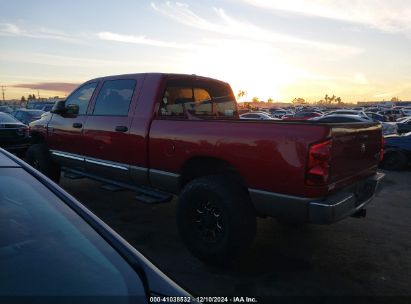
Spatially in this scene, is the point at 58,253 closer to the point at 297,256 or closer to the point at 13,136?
the point at 297,256

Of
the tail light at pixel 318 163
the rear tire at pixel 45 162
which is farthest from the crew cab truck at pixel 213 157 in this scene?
the rear tire at pixel 45 162

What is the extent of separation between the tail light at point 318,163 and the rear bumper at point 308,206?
181 millimetres

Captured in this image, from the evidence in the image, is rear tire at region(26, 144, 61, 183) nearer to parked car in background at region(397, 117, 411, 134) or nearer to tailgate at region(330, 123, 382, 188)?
tailgate at region(330, 123, 382, 188)

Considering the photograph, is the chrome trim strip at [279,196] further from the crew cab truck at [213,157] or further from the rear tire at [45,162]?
the rear tire at [45,162]

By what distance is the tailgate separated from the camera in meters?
3.59

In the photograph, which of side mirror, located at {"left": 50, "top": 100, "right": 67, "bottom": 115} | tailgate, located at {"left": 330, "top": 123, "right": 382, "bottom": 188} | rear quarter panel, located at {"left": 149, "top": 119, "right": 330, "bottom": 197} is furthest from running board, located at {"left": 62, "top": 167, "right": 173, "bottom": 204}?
tailgate, located at {"left": 330, "top": 123, "right": 382, "bottom": 188}

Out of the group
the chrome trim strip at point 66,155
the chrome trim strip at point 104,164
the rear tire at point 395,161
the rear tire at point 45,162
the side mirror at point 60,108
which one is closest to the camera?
the chrome trim strip at point 104,164

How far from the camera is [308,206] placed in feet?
11.3

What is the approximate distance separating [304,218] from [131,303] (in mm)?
2396

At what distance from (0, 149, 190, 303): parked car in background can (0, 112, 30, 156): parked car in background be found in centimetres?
939

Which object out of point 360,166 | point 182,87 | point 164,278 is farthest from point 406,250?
Result: point 164,278

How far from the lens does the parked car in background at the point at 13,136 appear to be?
10500mm

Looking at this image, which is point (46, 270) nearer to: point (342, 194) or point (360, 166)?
point (342, 194)

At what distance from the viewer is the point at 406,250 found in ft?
15.2
